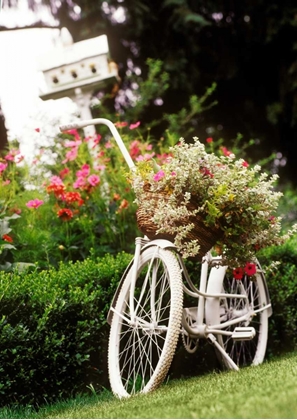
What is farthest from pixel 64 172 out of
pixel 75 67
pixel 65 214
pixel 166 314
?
pixel 166 314

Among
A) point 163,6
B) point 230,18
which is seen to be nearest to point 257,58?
point 230,18

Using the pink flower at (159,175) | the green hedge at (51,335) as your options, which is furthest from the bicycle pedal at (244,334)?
the pink flower at (159,175)

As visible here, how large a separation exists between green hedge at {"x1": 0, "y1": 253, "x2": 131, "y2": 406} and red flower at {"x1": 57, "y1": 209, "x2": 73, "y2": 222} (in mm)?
1023

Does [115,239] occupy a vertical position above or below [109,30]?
below

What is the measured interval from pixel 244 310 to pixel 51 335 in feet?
3.82

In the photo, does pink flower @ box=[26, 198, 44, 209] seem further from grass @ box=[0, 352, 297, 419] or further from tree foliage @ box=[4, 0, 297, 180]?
tree foliage @ box=[4, 0, 297, 180]

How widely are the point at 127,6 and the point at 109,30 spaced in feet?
1.71

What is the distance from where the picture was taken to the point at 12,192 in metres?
5.18

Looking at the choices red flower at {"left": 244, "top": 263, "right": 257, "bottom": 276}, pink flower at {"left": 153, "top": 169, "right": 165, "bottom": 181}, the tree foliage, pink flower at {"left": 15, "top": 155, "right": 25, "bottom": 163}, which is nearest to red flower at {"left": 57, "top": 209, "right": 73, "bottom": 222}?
pink flower at {"left": 15, "top": 155, "right": 25, "bottom": 163}

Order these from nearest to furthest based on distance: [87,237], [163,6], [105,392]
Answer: [105,392] < [87,237] < [163,6]

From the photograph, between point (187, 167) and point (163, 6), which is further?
point (163, 6)

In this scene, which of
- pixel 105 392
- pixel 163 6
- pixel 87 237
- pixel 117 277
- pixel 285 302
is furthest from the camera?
pixel 163 6

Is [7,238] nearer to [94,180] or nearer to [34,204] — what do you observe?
[34,204]

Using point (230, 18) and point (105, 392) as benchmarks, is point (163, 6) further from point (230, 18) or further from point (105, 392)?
point (105, 392)
